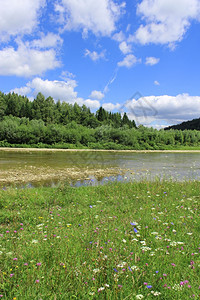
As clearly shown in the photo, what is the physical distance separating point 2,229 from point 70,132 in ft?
247

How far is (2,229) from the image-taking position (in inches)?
187

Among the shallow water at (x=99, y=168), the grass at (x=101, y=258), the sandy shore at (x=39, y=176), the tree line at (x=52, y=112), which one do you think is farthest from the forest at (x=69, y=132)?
the grass at (x=101, y=258)

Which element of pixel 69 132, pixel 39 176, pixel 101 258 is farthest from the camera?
pixel 69 132

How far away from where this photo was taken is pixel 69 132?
7850cm

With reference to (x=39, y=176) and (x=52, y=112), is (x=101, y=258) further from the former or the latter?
(x=52, y=112)

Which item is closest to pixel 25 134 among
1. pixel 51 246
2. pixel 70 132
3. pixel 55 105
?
pixel 70 132

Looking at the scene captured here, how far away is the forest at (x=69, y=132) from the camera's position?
71.4 meters

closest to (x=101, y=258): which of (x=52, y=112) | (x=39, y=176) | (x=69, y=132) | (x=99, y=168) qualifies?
(x=39, y=176)

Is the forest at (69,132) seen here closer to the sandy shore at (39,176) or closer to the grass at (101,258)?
the sandy shore at (39,176)

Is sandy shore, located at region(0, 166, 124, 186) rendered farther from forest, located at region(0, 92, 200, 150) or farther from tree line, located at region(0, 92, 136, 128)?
tree line, located at region(0, 92, 136, 128)

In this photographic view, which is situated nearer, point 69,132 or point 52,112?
point 69,132

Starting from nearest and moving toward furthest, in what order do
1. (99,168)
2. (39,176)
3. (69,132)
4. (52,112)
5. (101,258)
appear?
(101,258), (39,176), (99,168), (69,132), (52,112)

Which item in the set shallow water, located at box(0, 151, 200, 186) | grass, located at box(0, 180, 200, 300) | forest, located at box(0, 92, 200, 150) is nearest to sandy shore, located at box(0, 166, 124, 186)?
shallow water, located at box(0, 151, 200, 186)

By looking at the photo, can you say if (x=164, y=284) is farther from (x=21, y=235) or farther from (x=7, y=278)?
(x=21, y=235)
